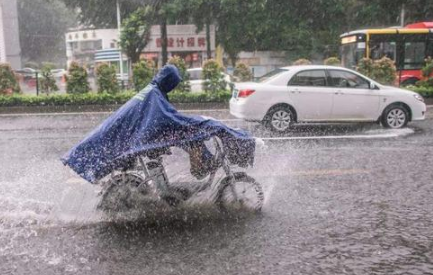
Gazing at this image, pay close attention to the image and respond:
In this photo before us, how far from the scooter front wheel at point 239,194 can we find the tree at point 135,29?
24.1m

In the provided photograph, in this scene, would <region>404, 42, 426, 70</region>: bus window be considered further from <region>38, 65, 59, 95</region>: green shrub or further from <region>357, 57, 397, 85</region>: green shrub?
<region>38, 65, 59, 95</region>: green shrub

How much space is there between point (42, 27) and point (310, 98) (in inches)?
2133

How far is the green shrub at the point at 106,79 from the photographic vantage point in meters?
17.8

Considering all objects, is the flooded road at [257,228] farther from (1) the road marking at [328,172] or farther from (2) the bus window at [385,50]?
(2) the bus window at [385,50]

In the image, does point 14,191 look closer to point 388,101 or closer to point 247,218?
point 247,218

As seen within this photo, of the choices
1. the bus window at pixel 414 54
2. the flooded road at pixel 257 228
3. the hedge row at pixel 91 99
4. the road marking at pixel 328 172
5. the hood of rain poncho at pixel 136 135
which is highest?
the bus window at pixel 414 54

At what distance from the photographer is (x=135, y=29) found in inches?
1124

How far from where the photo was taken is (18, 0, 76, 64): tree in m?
56.7

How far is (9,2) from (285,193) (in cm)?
3982

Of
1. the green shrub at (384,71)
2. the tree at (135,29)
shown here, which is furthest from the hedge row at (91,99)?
the tree at (135,29)

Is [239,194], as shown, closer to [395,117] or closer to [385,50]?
[395,117]

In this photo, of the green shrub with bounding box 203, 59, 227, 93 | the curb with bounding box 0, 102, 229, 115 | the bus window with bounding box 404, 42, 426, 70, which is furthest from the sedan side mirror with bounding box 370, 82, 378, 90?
the bus window with bounding box 404, 42, 426, 70

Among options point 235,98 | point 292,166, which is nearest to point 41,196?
point 292,166

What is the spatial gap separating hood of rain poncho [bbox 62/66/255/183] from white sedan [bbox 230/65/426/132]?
6.21 metres
